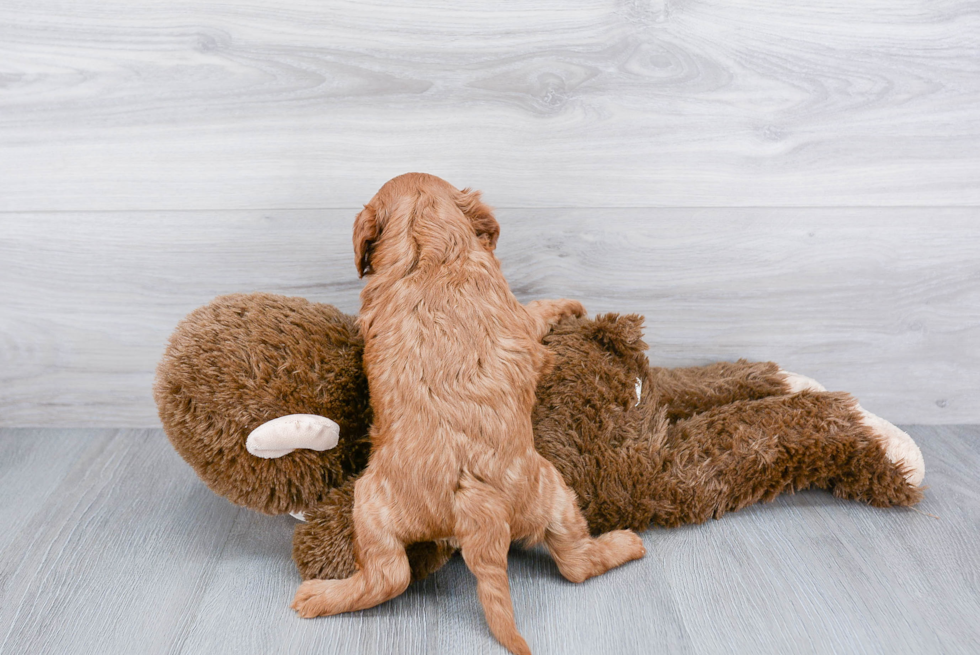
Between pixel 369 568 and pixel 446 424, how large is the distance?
29 cm

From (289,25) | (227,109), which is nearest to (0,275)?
(227,109)

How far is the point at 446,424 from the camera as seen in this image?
1235 millimetres

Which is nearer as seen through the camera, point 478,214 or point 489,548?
point 489,548

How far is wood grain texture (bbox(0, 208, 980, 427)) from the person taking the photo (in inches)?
71.1

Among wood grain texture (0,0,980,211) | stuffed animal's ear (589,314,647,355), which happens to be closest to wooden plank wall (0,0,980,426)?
wood grain texture (0,0,980,211)

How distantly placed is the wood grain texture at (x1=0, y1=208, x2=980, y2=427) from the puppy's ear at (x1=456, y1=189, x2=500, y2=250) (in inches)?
13.0

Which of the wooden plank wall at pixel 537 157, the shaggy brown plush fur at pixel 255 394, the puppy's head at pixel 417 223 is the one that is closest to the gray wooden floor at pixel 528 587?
the shaggy brown plush fur at pixel 255 394

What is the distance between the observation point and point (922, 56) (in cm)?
171

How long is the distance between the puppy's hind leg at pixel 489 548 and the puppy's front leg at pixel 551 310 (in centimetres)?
47

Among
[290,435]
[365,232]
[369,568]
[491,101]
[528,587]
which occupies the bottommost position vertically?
[528,587]

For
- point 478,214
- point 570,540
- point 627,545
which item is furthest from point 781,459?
point 478,214

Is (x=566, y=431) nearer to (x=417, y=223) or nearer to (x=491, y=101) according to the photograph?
(x=417, y=223)

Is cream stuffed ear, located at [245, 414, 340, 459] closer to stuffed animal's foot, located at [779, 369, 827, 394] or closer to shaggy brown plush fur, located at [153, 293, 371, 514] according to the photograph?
shaggy brown plush fur, located at [153, 293, 371, 514]

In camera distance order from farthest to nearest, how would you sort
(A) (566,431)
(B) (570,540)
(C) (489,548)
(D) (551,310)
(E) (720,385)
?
(E) (720,385) → (D) (551,310) → (A) (566,431) → (B) (570,540) → (C) (489,548)
